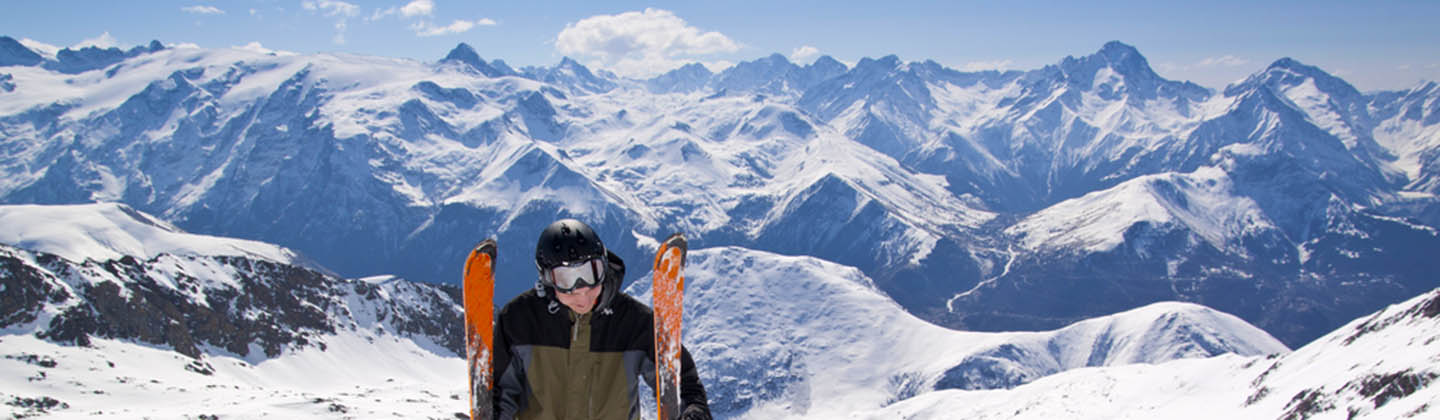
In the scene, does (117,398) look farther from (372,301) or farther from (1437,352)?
(1437,352)

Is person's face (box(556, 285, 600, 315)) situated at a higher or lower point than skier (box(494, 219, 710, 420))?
higher

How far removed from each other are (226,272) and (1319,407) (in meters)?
174

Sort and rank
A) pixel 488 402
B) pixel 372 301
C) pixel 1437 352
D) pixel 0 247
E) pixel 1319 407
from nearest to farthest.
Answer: pixel 488 402 < pixel 1437 352 < pixel 1319 407 < pixel 0 247 < pixel 372 301

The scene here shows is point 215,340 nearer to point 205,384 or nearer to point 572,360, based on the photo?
point 205,384

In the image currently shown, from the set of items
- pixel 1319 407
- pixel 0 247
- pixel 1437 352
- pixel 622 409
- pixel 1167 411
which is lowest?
pixel 1167 411

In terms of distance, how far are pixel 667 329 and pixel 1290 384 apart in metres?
74.6

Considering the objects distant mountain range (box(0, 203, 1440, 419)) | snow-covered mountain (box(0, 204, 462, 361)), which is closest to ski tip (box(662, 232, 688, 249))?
distant mountain range (box(0, 203, 1440, 419))

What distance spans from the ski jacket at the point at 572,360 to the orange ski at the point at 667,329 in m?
0.18

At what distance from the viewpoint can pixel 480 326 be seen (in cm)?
817

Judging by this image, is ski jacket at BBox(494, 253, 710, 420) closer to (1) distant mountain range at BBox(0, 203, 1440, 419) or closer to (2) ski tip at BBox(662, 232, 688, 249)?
(2) ski tip at BBox(662, 232, 688, 249)

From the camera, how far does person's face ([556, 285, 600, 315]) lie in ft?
24.3

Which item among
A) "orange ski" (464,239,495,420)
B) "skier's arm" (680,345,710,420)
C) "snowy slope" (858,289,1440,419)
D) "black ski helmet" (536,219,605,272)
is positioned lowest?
"snowy slope" (858,289,1440,419)

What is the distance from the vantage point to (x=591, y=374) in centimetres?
795

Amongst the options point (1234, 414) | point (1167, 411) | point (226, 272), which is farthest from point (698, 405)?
point (226, 272)
